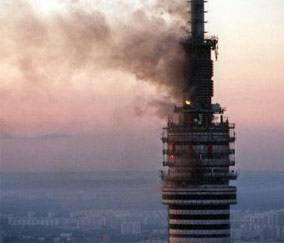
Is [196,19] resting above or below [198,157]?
above

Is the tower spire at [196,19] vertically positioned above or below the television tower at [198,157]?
above

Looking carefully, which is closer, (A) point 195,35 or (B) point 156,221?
(A) point 195,35

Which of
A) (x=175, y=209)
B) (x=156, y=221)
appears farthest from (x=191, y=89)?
(x=156, y=221)

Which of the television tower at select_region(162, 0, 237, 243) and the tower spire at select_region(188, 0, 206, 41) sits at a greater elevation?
the tower spire at select_region(188, 0, 206, 41)

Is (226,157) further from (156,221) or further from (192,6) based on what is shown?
(156,221)

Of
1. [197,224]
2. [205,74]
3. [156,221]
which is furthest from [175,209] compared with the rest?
[156,221]

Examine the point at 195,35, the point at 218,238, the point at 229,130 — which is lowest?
the point at 218,238

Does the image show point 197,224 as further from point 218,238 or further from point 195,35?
point 195,35

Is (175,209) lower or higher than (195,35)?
lower
